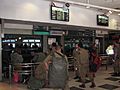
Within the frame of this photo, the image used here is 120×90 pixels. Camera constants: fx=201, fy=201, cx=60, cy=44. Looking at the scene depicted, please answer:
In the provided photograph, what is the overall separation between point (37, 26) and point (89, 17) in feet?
10.5

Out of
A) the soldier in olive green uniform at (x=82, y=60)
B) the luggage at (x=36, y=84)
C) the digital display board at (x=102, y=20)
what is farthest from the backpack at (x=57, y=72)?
the digital display board at (x=102, y=20)

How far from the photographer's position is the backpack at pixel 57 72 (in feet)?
14.1

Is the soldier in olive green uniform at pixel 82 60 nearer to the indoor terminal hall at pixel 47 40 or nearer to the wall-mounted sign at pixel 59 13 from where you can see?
the indoor terminal hall at pixel 47 40

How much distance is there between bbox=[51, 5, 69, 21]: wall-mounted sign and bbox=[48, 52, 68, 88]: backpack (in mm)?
4526

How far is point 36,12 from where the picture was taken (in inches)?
322

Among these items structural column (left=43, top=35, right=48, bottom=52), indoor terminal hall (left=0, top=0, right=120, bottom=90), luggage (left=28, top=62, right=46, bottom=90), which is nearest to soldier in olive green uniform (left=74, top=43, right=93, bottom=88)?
indoor terminal hall (left=0, top=0, right=120, bottom=90)

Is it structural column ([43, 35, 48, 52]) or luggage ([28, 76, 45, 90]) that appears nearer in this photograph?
luggage ([28, 76, 45, 90])

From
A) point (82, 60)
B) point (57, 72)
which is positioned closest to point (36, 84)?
point (82, 60)

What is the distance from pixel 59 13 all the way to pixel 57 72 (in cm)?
491

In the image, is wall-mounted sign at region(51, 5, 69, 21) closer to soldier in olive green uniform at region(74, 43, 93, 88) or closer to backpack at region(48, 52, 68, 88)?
soldier in olive green uniform at region(74, 43, 93, 88)

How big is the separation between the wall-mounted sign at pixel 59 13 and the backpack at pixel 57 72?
453 centimetres

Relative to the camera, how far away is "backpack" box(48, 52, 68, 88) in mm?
4285

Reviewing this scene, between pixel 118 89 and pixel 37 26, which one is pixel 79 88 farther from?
pixel 37 26

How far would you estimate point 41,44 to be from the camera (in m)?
9.38
